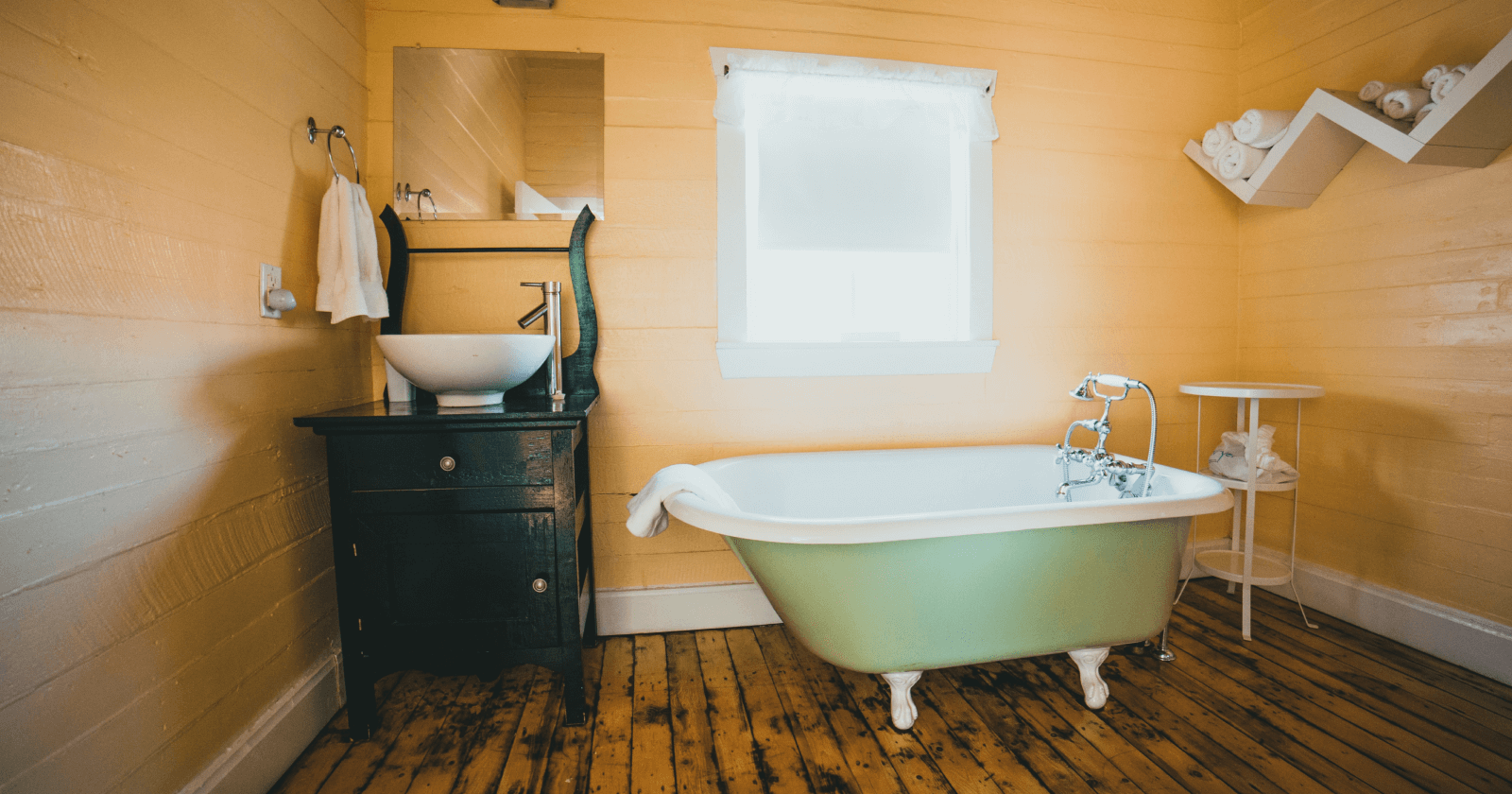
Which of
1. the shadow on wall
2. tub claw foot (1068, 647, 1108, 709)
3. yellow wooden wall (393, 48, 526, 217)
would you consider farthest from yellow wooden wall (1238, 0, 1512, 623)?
yellow wooden wall (393, 48, 526, 217)

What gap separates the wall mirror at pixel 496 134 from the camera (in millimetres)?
1905

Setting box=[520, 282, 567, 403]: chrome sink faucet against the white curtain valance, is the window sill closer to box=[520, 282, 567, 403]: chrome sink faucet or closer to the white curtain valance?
box=[520, 282, 567, 403]: chrome sink faucet

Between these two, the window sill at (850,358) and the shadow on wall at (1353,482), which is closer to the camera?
the shadow on wall at (1353,482)

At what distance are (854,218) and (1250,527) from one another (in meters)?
1.62

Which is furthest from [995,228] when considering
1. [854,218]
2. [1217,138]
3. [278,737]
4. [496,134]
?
[278,737]

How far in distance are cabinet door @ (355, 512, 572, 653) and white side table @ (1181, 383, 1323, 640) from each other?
2.04m

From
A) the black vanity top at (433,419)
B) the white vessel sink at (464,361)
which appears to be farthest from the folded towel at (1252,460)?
the white vessel sink at (464,361)

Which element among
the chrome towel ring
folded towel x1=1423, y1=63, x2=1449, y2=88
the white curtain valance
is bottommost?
the chrome towel ring

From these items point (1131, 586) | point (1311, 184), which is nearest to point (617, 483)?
point (1131, 586)

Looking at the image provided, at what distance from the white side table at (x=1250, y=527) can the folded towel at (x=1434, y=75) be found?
2.86ft

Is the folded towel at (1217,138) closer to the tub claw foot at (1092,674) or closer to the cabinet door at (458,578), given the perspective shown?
the tub claw foot at (1092,674)

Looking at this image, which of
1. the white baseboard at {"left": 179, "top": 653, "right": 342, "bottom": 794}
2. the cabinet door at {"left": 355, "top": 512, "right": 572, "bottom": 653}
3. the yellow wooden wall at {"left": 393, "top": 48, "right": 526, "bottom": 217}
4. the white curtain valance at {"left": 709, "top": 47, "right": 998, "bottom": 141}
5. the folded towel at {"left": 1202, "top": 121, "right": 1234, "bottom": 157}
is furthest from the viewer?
the folded towel at {"left": 1202, "top": 121, "right": 1234, "bottom": 157}

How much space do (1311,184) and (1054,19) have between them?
1056mm

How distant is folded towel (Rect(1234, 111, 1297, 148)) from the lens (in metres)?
2.00
